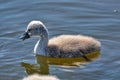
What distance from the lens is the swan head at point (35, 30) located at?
1006 cm

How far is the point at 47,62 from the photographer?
1000 cm

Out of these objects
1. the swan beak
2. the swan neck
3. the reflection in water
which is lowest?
the reflection in water

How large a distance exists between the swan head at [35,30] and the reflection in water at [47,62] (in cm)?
42

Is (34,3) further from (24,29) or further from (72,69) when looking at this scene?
(72,69)

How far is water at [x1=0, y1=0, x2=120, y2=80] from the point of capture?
934 centimetres

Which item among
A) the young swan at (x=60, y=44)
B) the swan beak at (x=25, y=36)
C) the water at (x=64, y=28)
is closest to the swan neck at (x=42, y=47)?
the young swan at (x=60, y=44)

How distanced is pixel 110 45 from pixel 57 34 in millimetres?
1134

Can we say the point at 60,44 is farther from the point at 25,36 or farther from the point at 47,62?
the point at 25,36

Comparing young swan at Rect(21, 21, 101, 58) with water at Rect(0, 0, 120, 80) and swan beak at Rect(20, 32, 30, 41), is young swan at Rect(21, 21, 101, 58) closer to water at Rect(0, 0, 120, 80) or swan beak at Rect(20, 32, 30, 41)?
swan beak at Rect(20, 32, 30, 41)

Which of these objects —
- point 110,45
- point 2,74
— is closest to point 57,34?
point 110,45

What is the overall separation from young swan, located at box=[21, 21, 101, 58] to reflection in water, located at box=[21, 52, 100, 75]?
0.08 meters

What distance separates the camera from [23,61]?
32.5 feet

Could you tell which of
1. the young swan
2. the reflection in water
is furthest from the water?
the young swan

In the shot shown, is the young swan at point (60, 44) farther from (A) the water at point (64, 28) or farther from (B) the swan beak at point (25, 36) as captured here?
(A) the water at point (64, 28)
